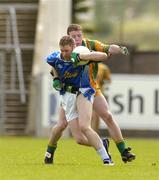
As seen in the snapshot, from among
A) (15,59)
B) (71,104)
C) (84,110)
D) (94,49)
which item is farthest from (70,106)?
(15,59)

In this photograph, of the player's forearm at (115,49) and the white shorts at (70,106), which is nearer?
the player's forearm at (115,49)

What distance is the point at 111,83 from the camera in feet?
89.5

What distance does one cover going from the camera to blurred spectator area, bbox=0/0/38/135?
98.5ft

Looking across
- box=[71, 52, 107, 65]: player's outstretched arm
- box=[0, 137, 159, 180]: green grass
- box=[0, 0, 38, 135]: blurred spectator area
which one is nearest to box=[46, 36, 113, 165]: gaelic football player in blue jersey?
box=[71, 52, 107, 65]: player's outstretched arm

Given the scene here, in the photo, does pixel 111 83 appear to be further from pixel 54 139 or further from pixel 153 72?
pixel 54 139

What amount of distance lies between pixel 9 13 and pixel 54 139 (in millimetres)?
17108

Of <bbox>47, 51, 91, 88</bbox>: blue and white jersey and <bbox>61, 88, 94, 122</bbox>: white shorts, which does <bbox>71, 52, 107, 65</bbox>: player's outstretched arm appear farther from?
<bbox>61, 88, 94, 122</bbox>: white shorts

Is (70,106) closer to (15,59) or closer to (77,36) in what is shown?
(77,36)

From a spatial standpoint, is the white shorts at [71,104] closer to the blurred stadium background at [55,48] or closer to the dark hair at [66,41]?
the dark hair at [66,41]

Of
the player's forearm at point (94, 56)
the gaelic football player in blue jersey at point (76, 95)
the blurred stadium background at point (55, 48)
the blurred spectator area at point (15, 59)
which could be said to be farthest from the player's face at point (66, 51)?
the blurred spectator area at point (15, 59)

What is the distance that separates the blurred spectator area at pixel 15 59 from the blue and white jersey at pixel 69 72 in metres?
14.2

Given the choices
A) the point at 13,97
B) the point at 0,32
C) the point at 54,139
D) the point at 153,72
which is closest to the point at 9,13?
the point at 0,32

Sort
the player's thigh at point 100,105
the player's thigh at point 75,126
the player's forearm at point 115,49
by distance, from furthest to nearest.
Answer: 1. the player's thigh at point 100,105
2. the player's thigh at point 75,126
3. the player's forearm at point 115,49

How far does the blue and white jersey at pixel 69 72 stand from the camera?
1442 centimetres
